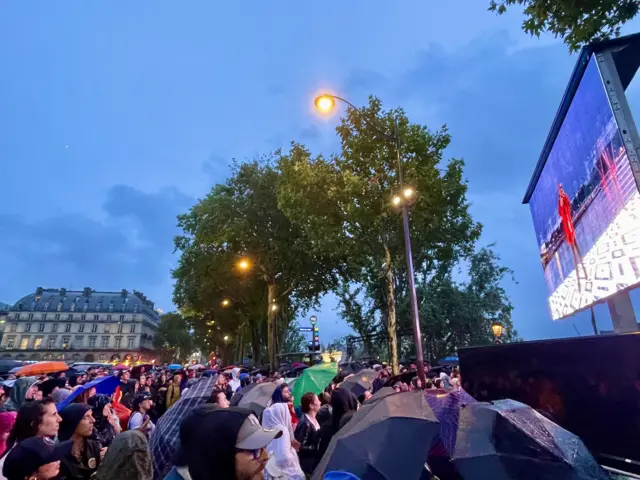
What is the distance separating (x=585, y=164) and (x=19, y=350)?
125 m

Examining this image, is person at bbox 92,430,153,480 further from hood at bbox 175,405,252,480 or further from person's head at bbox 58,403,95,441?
person's head at bbox 58,403,95,441

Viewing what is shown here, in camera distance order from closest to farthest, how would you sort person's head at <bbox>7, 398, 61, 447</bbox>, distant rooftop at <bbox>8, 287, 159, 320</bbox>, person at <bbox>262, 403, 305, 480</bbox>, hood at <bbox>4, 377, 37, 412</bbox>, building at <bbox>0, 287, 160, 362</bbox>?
1. person's head at <bbox>7, 398, 61, 447</bbox>
2. person at <bbox>262, 403, 305, 480</bbox>
3. hood at <bbox>4, 377, 37, 412</bbox>
4. building at <bbox>0, 287, 160, 362</bbox>
5. distant rooftop at <bbox>8, 287, 159, 320</bbox>

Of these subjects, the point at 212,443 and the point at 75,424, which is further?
the point at 75,424

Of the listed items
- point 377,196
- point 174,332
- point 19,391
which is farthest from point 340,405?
point 174,332

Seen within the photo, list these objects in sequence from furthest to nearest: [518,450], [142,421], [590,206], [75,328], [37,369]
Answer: [75,328], [37,369], [590,206], [142,421], [518,450]

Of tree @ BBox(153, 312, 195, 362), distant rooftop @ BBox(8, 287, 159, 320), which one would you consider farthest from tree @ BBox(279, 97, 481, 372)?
distant rooftop @ BBox(8, 287, 159, 320)

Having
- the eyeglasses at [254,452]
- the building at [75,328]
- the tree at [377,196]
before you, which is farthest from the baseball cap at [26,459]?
the building at [75,328]

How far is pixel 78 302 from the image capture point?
340ft

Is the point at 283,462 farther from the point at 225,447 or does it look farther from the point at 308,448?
the point at 225,447

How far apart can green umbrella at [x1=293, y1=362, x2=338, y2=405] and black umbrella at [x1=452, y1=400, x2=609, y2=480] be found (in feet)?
18.5

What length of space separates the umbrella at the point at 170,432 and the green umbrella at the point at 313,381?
3.02 m

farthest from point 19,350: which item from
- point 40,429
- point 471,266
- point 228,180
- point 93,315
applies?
point 40,429

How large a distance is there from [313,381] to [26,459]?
6149 millimetres

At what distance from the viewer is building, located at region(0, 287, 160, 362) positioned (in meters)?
96.2
